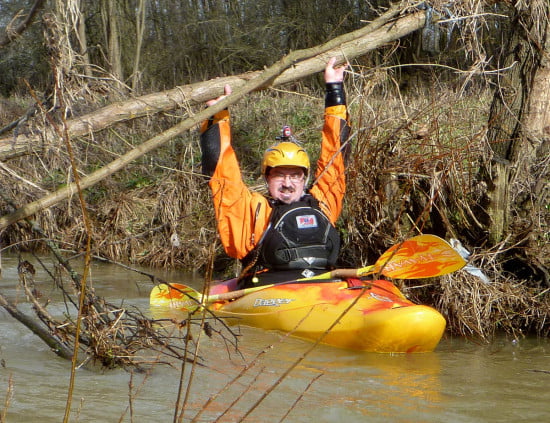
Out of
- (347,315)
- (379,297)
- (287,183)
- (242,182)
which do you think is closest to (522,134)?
(379,297)

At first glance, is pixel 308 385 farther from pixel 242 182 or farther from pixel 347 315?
pixel 242 182

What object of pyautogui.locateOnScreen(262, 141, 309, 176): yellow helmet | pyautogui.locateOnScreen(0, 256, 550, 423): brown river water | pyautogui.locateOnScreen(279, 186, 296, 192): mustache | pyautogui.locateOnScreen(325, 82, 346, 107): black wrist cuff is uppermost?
pyautogui.locateOnScreen(325, 82, 346, 107): black wrist cuff

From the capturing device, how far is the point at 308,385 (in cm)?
313

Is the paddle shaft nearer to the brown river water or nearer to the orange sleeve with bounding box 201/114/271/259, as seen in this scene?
the orange sleeve with bounding box 201/114/271/259

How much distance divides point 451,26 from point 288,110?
448 cm

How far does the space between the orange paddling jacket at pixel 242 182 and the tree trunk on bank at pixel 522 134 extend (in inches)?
46.5

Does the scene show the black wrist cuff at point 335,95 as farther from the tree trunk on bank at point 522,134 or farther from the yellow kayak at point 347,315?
the yellow kayak at point 347,315

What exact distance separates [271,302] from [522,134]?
2.26 m

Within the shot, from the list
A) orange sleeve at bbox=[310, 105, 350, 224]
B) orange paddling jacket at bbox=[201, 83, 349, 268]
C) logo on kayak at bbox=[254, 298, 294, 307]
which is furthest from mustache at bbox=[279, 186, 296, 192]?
logo on kayak at bbox=[254, 298, 294, 307]

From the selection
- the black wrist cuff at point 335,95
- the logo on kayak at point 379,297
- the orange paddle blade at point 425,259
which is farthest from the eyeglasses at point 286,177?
the logo on kayak at point 379,297

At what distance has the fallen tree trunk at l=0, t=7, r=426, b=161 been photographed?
172 inches

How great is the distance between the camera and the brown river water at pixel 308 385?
377cm

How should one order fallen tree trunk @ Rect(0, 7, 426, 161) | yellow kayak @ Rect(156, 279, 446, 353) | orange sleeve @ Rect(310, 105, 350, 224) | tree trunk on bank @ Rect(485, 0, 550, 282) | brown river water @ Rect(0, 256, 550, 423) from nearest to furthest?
brown river water @ Rect(0, 256, 550, 423) < fallen tree trunk @ Rect(0, 7, 426, 161) < yellow kayak @ Rect(156, 279, 446, 353) < tree trunk on bank @ Rect(485, 0, 550, 282) < orange sleeve @ Rect(310, 105, 350, 224)

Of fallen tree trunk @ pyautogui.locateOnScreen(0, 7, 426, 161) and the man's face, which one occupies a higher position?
fallen tree trunk @ pyautogui.locateOnScreen(0, 7, 426, 161)
